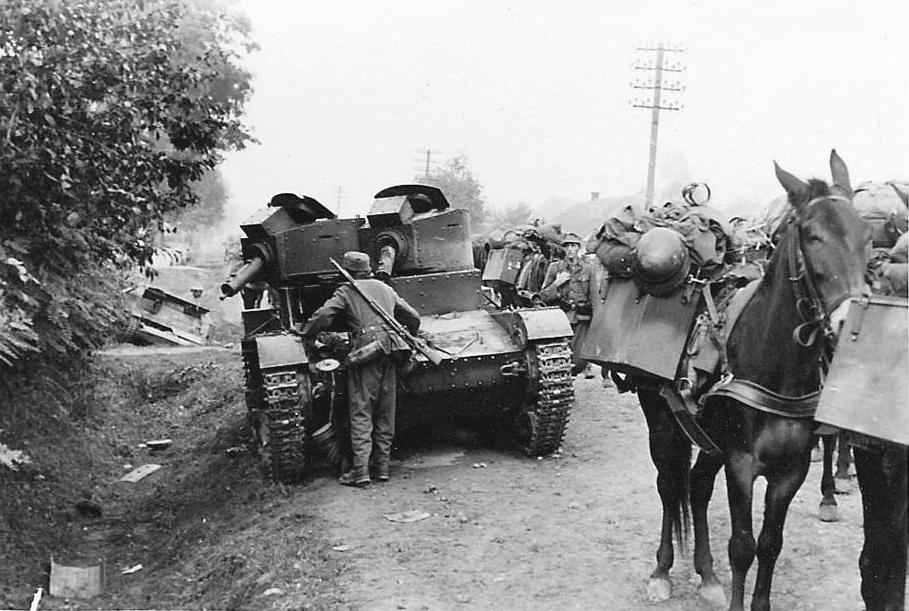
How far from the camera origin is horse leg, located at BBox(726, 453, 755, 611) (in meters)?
4.60

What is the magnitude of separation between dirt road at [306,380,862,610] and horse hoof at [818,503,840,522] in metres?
0.07

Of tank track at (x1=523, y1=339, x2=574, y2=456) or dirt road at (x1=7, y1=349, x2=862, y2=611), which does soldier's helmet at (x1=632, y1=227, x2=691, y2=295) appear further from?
tank track at (x1=523, y1=339, x2=574, y2=456)

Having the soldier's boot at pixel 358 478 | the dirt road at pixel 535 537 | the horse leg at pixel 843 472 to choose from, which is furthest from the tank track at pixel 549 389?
the horse leg at pixel 843 472

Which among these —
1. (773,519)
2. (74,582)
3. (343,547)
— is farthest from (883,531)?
(74,582)

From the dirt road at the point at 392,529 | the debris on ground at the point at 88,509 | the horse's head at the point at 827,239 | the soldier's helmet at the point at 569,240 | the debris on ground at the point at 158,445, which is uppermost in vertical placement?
the horse's head at the point at 827,239

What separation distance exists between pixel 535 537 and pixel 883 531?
2.81m

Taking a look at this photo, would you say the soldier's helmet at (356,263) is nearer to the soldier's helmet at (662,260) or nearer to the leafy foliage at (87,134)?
the leafy foliage at (87,134)

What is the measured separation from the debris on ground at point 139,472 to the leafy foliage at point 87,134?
1767 millimetres

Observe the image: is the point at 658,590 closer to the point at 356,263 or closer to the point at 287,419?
the point at 287,419

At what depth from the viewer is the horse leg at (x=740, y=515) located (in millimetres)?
4598

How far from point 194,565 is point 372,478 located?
188 centimetres

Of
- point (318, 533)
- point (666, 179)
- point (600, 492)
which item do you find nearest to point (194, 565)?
point (318, 533)

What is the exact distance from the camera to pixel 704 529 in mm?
5488

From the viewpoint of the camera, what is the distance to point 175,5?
9.19 m
